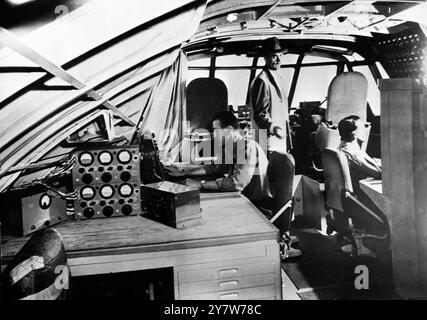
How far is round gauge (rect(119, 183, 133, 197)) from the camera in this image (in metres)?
1.84

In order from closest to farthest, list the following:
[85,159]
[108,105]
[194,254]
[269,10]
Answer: [194,254] → [85,159] → [269,10] → [108,105]

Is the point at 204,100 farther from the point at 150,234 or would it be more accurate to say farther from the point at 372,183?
the point at 372,183

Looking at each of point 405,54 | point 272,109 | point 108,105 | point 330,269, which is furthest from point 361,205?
point 108,105

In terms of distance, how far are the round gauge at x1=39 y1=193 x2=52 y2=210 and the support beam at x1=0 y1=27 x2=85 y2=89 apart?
1.91 ft

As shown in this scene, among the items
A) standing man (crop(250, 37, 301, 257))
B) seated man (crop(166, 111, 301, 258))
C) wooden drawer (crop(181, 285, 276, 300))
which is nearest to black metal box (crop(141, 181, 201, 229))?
wooden drawer (crop(181, 285, 276, 300))

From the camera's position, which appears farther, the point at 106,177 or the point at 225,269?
the point at 106,177

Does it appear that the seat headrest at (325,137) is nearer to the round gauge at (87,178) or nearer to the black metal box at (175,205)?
the black metal box at (175,205)

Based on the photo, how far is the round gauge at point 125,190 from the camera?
184 centimetres

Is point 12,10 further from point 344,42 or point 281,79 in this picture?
point 344,42

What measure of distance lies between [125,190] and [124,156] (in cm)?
19

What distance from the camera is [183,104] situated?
249 centimetres

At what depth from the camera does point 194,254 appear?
5.02 feet

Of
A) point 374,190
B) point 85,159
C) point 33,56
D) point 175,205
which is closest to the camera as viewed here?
point 33,56

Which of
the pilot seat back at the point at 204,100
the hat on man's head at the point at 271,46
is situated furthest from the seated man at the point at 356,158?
the pilot seat back at the point at 204,100
